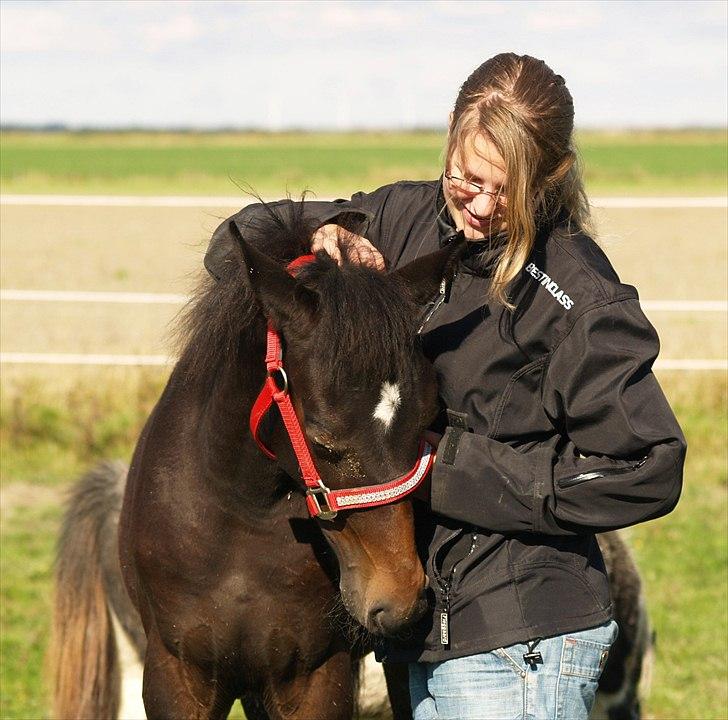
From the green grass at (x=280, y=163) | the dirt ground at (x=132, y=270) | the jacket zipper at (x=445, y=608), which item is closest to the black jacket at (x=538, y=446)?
the jacket zipper at (x=445, y=608)

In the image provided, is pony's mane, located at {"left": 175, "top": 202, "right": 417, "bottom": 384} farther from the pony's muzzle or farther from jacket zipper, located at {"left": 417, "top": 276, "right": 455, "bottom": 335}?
the pony's muzzle

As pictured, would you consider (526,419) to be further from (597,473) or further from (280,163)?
(280,163)

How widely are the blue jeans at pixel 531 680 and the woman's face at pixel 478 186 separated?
0.91 m

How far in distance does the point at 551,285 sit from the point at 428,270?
10.5 inches

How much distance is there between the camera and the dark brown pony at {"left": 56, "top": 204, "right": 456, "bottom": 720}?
7.23 ft

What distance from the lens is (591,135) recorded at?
2918 inches

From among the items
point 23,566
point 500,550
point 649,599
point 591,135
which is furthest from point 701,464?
point 591,135

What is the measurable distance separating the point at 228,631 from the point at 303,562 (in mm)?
257

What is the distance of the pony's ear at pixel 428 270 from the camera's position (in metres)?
2.34

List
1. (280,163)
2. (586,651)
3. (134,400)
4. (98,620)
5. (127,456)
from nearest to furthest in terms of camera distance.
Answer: (586,651) < (98,620) < (127,456) < (134,400) < (280,163)

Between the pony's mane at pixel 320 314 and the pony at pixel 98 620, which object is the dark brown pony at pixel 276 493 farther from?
the pony at pixel 98 620

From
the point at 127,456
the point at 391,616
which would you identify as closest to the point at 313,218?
the point at 391,616

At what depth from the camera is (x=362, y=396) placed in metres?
2.18

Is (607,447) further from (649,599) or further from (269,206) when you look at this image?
(649,599)
